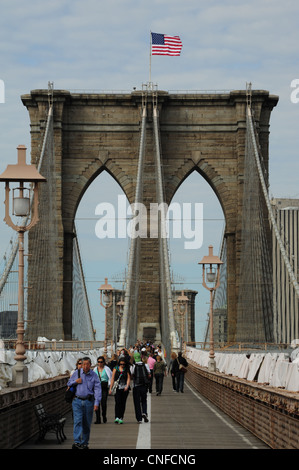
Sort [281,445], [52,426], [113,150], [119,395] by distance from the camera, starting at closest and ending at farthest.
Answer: [281,445], [52,426], [119,395], [113,150]

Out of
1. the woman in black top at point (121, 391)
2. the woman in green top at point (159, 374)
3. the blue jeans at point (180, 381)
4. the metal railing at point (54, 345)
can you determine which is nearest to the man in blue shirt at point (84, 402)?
the woman in black top at point (121, 391)

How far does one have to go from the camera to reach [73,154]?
71.3 m

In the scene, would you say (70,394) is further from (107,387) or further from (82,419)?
(107,387)

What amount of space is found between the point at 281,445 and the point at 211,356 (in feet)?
59.8

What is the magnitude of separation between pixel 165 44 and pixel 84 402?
177 feet

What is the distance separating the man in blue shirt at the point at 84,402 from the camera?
1461cm

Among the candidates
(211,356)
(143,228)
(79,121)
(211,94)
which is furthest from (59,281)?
(211,356)

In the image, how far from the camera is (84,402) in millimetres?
15117

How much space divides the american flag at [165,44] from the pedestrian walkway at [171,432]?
43.7 m

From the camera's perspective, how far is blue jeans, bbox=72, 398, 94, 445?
47.9 ft

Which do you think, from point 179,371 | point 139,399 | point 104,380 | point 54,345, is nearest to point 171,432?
point 139,399

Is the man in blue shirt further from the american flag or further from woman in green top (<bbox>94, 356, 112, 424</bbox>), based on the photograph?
the american flag

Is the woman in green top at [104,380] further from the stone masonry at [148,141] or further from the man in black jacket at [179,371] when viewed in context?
the stone masonry at [148,141]

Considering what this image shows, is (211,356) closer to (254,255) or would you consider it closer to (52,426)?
(52,426)
